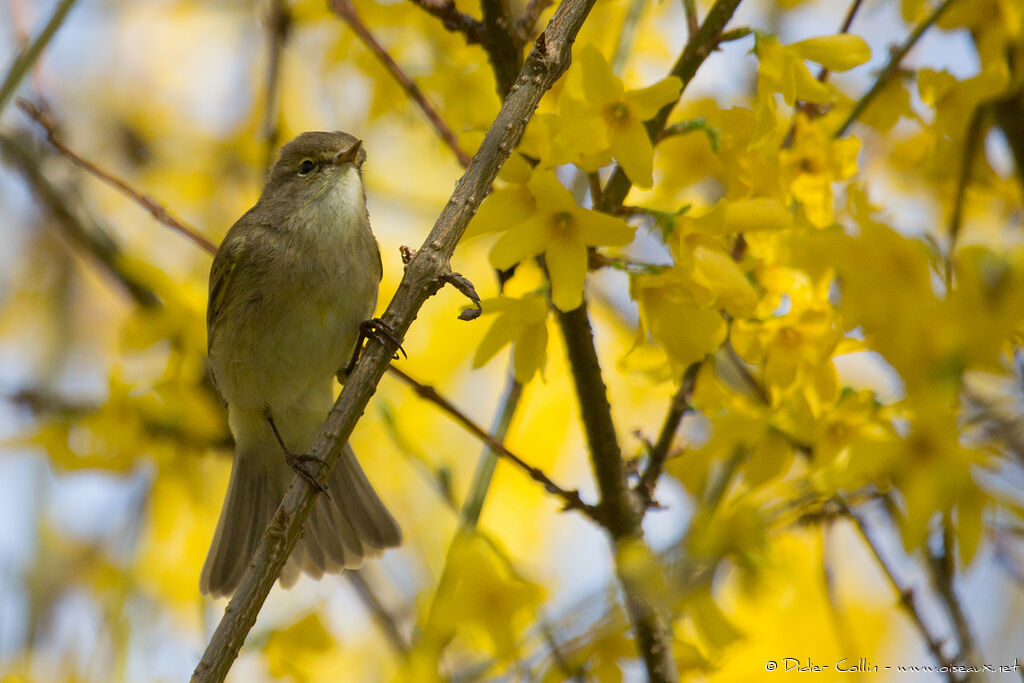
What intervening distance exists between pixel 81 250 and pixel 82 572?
1.81 meters

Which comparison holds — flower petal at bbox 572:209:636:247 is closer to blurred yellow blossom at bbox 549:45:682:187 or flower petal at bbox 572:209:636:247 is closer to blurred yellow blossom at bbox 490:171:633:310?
blurred yellow blossom at bbox 490:171:633:310

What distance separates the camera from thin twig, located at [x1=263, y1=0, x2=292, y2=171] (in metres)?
4.24

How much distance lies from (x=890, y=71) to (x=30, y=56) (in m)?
2.42

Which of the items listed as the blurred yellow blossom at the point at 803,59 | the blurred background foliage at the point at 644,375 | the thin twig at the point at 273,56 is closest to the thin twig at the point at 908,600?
the blurred background foliage at the point at 644,375

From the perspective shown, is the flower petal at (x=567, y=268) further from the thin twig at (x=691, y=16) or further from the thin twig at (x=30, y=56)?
the thin twig at (x=30, y=56)

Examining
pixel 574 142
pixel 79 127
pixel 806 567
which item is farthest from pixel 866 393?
pixel 79 127

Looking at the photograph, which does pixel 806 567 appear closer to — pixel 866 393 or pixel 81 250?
pixel 866 393

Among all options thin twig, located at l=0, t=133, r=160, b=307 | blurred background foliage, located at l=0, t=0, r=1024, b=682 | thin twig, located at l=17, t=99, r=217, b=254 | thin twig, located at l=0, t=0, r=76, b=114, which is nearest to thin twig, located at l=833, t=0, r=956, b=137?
blurred background foliage, located at l=0, t=0, r=1024, b=682

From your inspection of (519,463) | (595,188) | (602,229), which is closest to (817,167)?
(595,188)

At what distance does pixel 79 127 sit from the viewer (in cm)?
700

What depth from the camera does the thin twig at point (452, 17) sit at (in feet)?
8.83

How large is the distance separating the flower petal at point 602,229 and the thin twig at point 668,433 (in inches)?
25.5

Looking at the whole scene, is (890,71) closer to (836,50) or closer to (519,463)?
(836,50)

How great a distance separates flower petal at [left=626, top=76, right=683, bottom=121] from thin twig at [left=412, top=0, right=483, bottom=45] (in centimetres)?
52
